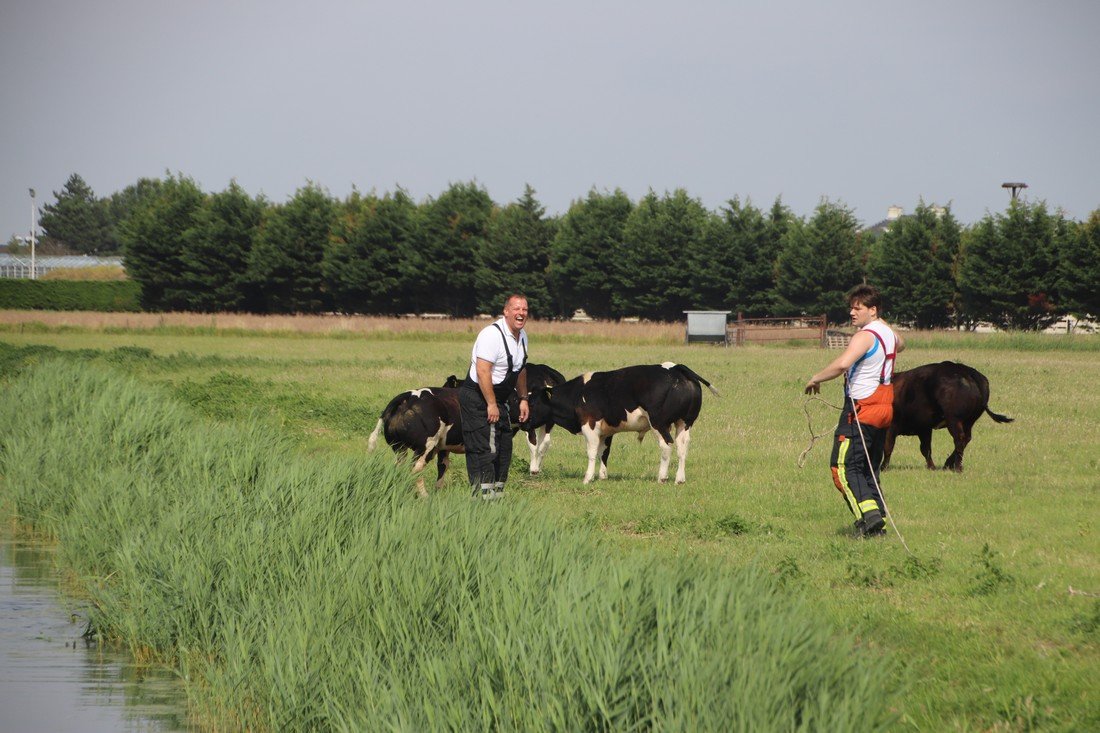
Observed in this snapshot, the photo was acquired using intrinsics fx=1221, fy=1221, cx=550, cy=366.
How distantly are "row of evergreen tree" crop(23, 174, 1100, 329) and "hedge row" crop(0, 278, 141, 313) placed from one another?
284cm

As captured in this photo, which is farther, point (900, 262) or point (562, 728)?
point (900, 262)

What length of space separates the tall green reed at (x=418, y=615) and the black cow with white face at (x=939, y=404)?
7913 mm

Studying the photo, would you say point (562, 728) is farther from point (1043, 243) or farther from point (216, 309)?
point (216, 309)

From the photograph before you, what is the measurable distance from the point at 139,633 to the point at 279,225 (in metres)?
72.7

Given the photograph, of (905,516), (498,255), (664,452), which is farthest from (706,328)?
(905,516)

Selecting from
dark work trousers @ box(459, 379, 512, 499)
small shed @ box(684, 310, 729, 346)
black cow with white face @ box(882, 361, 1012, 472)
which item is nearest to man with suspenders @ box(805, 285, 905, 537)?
dark work trousers @ box(459, 379, 512, 499)

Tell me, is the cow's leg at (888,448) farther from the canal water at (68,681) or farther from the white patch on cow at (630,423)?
the canal water at (68,681)

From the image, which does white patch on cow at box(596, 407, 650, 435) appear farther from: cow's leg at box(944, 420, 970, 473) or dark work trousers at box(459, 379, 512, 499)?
cow's leg at box(944, 420, 970, 473)

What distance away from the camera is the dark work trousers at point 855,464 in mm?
11320

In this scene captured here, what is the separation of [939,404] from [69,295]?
2961 inches

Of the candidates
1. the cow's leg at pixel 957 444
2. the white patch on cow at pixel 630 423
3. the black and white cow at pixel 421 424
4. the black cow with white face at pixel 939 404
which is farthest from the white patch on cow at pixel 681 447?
the cow's leg at pixel 957 444

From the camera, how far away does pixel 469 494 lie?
1105 centimetres

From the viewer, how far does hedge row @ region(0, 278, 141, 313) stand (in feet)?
261

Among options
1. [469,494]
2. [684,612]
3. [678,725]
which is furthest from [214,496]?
[678,725]
